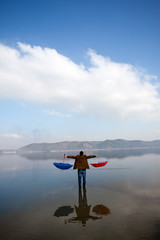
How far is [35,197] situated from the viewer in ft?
32.7

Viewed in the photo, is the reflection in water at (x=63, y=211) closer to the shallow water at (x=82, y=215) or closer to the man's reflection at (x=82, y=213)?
the shallow water at (x=82, y=215)

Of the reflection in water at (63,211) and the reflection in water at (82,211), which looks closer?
the reflection in water at (82,211)

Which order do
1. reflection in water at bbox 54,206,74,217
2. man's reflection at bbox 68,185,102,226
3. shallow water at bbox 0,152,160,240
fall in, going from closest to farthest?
shallow water at bbox 0,152,160,240, man's reflection at bbox 68,185,102,226, reflection in water at bbox 54,206,74,217

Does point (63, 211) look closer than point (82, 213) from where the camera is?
No

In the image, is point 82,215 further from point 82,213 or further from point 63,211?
point 63,211

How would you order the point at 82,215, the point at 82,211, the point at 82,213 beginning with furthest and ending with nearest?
1. the point at 82,211
2. the point at 82,213
3. the point at 82,215

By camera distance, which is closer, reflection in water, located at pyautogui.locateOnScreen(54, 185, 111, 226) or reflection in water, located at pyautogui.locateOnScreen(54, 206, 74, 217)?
reflection in water, located at pyautogui.locateOnScreen(54, 185, 111, 226)

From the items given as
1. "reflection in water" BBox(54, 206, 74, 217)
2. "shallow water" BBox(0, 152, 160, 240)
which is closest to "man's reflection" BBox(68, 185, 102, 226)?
"shallow water" BBox(0, 152, 160, 240)

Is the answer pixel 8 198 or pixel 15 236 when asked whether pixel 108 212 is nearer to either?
pixel 15 236

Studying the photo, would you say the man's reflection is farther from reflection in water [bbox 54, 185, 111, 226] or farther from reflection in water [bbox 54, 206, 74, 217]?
reflection in water [bbox 54, 206, 74, 217]

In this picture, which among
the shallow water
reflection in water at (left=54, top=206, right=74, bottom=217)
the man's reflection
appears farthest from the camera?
reflection in water at (left=54, top=206, right=74, bottom=217)

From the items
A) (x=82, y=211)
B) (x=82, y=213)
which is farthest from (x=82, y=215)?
(x=82, y=211)

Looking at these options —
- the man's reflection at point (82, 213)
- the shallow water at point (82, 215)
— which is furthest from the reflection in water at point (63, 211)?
the man's reflection at point (82, 213)

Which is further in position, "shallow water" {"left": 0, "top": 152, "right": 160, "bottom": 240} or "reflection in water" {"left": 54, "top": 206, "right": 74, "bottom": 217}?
"reflection in water" {"left": 54, "top": 206, "right": 74, "bottom": 217}
